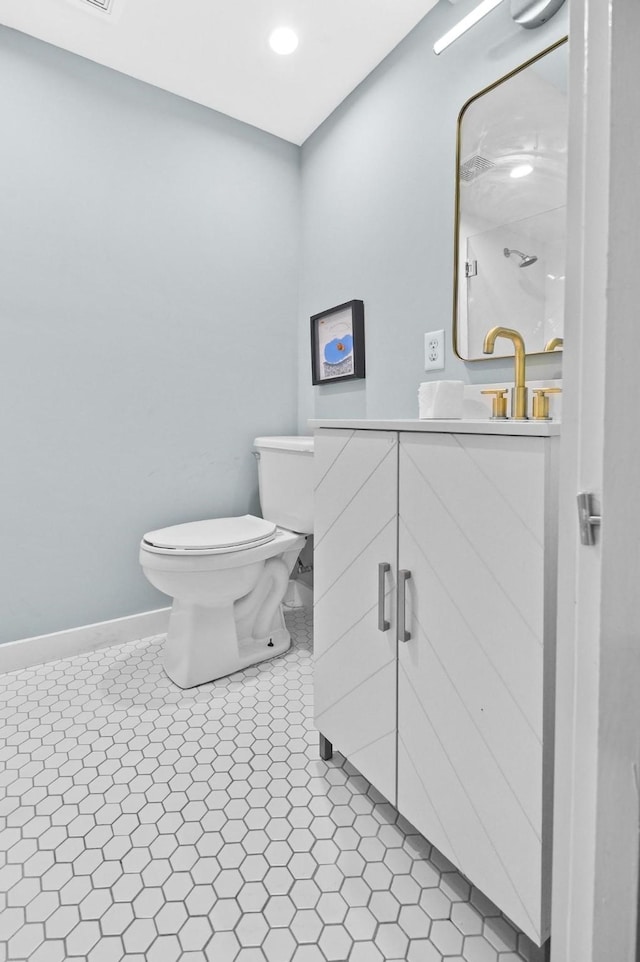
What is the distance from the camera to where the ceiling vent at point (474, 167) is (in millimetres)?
1284

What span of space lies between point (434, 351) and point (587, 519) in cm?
104

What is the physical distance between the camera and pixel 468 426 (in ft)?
2.53

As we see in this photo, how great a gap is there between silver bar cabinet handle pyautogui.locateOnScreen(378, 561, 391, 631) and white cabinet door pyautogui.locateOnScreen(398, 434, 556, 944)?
0.16 feet

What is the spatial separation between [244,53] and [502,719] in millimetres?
2105

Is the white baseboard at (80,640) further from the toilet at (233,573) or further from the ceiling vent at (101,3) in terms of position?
the ceiling vent at (101,3)

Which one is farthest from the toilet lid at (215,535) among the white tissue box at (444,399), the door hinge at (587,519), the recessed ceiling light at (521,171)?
the recessed ceiling light at (521,171)

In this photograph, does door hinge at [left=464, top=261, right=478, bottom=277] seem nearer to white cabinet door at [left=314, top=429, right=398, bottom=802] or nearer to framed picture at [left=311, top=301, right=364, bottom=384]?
framed picture at [left=311, top=301, right=364, bottom=384]

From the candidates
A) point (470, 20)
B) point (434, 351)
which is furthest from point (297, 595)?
point (470, 20)

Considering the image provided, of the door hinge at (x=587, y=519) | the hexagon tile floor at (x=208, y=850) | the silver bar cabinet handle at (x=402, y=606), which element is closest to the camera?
the door hinge at (x=587, y=519)

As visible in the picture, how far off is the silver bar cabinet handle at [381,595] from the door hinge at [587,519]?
452mm

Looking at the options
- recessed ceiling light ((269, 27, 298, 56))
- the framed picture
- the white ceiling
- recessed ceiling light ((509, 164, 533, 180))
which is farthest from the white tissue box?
recessed ceiling light ((269, 27, 298, 56))

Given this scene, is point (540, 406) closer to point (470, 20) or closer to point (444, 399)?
point (444, 399)

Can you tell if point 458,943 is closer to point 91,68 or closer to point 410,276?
point 410,276

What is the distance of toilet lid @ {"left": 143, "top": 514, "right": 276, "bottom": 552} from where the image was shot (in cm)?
149
